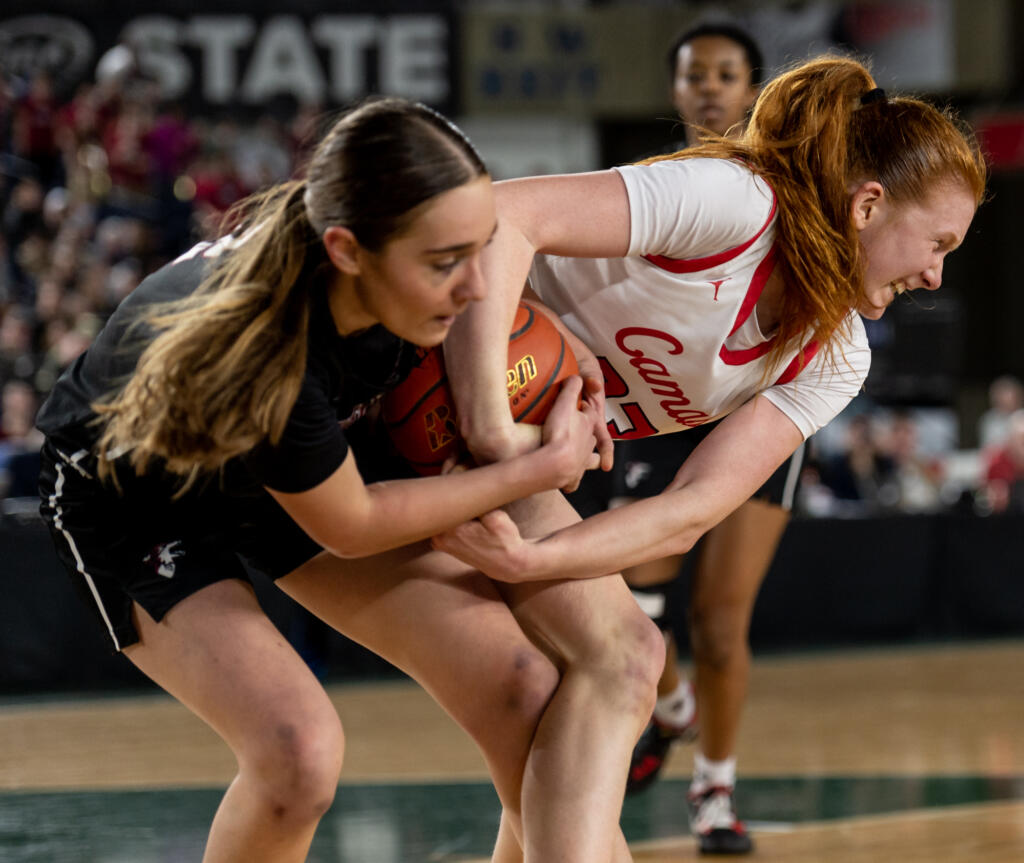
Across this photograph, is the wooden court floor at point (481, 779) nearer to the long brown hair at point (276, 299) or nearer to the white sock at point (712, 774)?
the white sock at point (712, 774)

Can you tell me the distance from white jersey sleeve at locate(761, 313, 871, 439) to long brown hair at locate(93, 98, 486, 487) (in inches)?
28.5

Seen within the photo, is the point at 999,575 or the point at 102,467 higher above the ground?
the point at 102,467

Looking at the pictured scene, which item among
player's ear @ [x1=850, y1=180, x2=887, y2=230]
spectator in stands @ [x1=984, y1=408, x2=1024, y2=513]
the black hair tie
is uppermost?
the black hair tie

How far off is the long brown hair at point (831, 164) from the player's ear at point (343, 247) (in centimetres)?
60

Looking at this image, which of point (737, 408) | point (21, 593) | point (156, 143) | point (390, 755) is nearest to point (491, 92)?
point (156, 143)

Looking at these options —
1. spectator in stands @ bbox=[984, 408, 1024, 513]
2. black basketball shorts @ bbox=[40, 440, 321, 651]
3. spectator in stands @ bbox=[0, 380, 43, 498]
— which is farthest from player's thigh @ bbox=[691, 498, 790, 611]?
spectator in stands @ bbox=[984, 408, 1024, 513]

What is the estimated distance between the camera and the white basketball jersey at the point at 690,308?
2.07 meters

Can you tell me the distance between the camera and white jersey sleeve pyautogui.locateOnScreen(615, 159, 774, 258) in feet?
6.73

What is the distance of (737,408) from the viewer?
2.38m

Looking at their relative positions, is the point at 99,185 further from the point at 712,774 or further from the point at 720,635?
the point at 712,774

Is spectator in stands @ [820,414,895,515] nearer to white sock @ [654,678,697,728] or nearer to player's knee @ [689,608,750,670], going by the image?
white sock @ [654,678,697,728]

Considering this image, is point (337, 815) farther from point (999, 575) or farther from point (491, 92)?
point (491, 92)

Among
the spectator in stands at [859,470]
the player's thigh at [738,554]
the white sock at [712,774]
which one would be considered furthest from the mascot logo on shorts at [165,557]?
the spectator in stands at [859,470]

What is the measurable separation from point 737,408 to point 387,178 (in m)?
0.85
